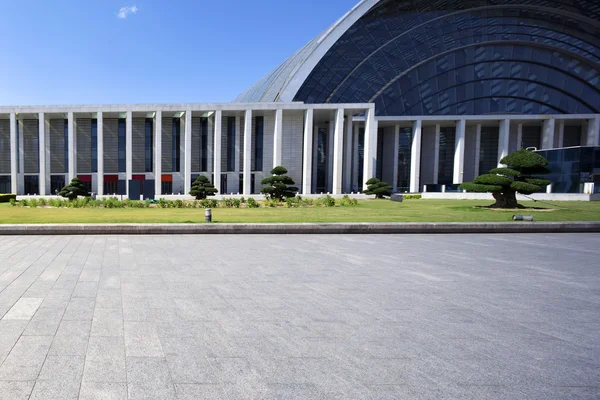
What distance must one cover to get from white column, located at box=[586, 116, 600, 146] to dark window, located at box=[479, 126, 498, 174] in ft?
43.3

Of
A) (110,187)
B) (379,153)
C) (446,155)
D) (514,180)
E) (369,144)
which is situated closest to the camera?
(514,180)

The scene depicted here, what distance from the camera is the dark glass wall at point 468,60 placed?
52.8 meters

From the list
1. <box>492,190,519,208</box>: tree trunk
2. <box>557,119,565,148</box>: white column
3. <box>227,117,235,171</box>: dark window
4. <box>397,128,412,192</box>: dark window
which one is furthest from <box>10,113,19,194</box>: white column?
<box>557,119,565,148</box>: white column

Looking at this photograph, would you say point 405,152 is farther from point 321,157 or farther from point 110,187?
point 110,187

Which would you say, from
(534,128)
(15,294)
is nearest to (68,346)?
(15,294)

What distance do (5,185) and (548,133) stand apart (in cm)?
8695

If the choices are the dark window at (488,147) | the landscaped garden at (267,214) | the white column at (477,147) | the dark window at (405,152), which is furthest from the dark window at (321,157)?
→ the dark window at (488,147)

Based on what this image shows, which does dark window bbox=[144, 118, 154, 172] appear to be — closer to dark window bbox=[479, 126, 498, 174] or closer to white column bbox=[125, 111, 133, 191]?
white column bbox=[125, 111, 133, 191]

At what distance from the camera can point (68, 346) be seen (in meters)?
3.73

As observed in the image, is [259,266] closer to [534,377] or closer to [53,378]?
[53,378]

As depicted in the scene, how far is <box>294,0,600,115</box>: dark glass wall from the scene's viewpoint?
52781mm

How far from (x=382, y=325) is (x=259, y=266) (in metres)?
4.12

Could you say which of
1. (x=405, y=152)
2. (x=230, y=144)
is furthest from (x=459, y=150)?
(x=230, y=144)

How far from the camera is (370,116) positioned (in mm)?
46062
